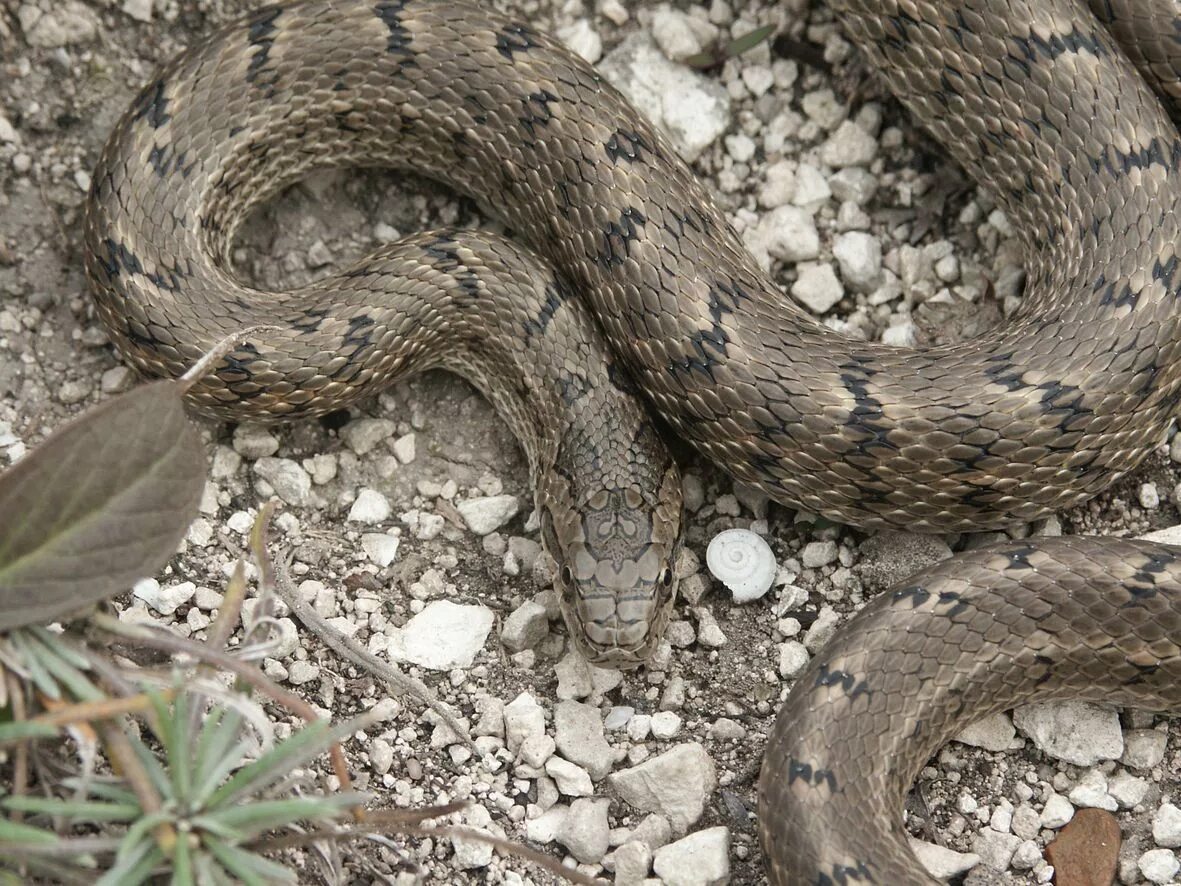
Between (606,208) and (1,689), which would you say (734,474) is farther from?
(1,689)

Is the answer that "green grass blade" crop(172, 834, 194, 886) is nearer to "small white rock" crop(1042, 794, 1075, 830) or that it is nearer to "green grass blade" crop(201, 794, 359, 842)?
"green grass blade" crop(201, 794, 359, 842)

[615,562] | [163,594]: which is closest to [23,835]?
[163,594]

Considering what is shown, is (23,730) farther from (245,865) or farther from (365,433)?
(365,433)

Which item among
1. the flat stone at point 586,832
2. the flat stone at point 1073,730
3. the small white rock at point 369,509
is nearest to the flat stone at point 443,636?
the small white rock at point 369,509

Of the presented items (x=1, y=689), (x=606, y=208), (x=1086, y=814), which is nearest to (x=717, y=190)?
(x=606, y=208)

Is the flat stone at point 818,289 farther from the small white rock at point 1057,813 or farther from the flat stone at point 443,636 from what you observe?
the small white rock at point 1057,813

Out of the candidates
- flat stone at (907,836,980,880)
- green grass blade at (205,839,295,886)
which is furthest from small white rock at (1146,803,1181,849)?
green grass blade at (205,839,295,886)
